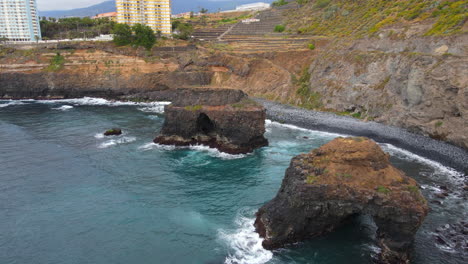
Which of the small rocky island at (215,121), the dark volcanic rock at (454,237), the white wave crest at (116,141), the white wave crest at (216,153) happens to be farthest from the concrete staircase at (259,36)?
the dark volcanic rock at (454,237)

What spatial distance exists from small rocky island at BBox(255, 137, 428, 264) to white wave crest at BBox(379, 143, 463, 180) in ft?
54.4

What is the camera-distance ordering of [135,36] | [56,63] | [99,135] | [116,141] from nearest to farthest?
[116,141]
[99,135]
[56,63]
[135,36]

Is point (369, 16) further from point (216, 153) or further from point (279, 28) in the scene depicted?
point (216, 153)

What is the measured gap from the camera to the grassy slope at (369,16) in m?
53.9

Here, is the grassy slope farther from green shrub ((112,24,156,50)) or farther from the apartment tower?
green shrub ((112,24,156,50))

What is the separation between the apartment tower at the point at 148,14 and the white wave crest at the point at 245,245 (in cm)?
10009

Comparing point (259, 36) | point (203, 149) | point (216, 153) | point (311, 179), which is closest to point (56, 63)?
point (259, 36)

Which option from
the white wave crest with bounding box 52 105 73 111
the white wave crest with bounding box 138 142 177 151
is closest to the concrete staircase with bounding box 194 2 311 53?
the white wave crest with bounding box 52 105 73 111

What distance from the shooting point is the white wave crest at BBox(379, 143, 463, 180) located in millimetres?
34241

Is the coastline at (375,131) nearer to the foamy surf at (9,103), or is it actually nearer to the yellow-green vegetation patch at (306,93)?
the yellow-green vegetation patch at (306,93)

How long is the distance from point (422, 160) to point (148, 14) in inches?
3911

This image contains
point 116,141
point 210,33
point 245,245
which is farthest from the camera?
point 210,33

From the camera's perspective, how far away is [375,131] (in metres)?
46.7

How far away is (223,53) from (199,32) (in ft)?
106
